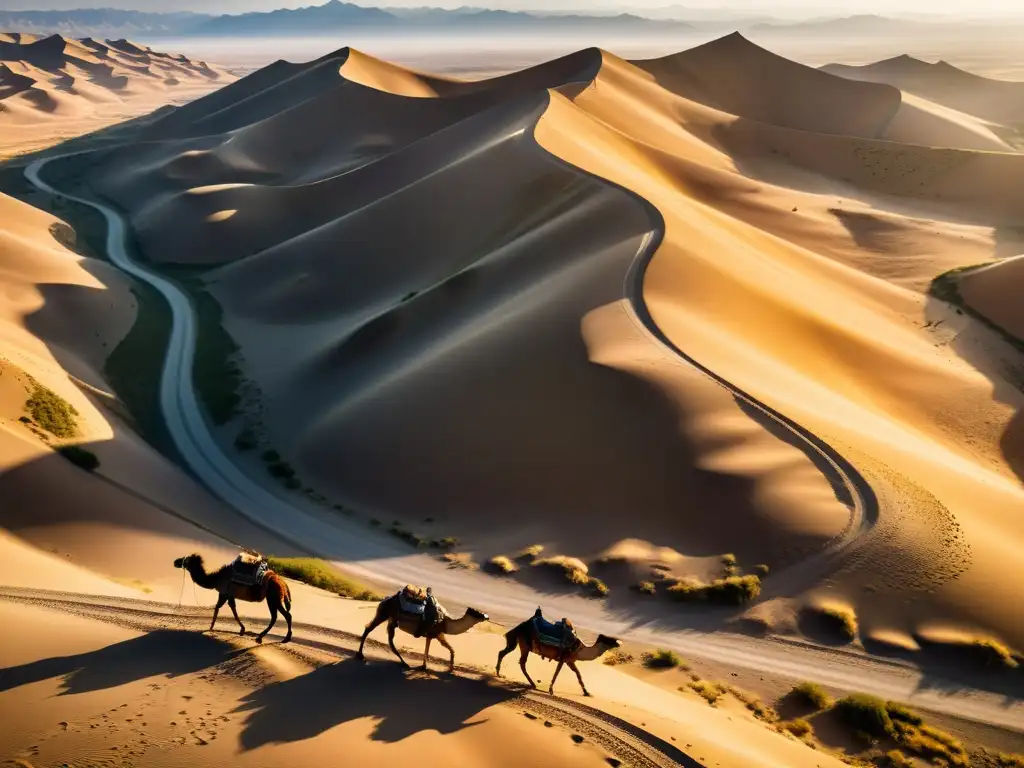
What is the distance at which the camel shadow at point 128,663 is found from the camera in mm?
10504

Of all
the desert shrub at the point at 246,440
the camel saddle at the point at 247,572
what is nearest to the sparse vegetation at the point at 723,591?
the camel saddle at the point at 247,572

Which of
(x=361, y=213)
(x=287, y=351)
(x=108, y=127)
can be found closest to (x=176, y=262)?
(x=361, y=213)

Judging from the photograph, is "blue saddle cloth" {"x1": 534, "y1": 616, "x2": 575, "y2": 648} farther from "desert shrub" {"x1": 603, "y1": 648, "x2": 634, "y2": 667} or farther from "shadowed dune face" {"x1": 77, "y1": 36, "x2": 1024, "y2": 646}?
"shadowed dune face" {"x1": 77, "y1": 36, "x2": 1024, "y2": 646}

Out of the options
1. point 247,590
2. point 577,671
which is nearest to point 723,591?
point 577,671

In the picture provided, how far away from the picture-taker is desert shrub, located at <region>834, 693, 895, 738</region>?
13.8 metres

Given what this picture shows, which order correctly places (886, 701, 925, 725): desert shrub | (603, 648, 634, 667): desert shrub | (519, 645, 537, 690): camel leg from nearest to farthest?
(519, 645, 537, 690): camel leg, (886, 701, 925, 725): desert shrub, (603, 648, 634, 667): desert shrub

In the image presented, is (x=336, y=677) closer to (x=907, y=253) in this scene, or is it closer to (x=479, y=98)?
(x=907, y=253)

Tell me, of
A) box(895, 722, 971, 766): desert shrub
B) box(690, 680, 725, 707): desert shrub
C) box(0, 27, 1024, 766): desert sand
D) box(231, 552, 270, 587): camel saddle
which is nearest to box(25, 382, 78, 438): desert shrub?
box(0, 27, 1024, 766): desert sand

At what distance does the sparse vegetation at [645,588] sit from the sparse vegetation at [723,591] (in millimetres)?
398

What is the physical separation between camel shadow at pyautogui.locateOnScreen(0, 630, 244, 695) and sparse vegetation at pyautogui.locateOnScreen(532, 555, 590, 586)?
9.27 metres

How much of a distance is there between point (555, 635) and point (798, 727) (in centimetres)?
524

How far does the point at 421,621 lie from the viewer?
460 inches

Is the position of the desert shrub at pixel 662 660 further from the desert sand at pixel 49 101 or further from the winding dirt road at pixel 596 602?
Answer: the desert sand at pixel 49 101

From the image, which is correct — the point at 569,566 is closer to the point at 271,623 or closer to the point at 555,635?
the point at 555,635
